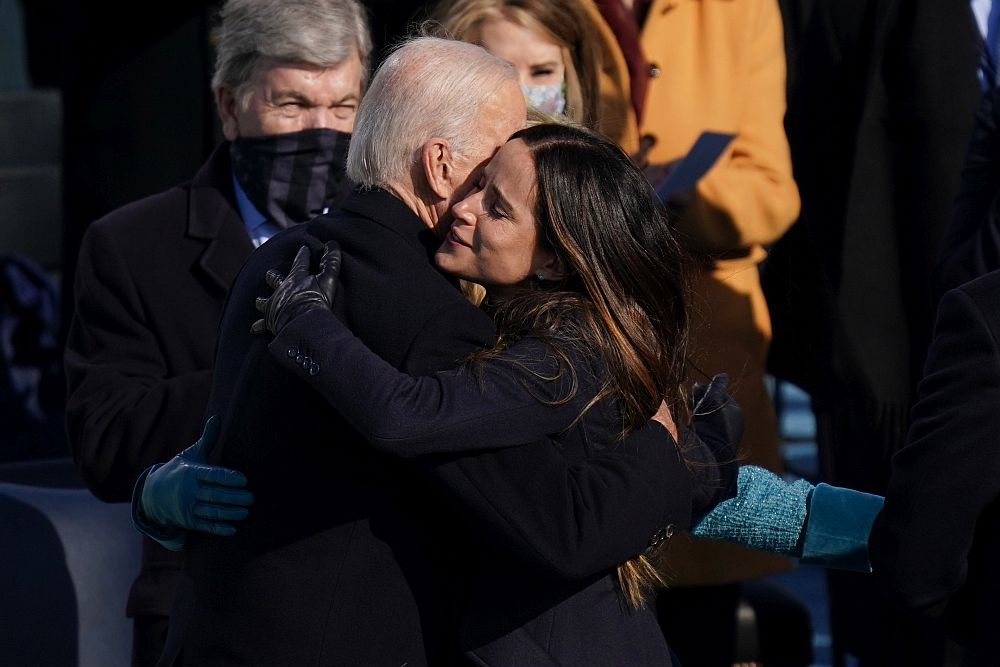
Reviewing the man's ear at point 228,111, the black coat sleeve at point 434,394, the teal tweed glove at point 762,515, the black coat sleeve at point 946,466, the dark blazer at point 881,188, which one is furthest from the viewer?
the dark blazer at point 881,188

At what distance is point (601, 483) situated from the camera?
2.07 m

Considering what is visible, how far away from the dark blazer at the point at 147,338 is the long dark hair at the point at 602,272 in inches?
34.7

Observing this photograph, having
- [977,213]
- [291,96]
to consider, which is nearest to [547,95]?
[291,96]

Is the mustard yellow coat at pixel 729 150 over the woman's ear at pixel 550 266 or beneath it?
beneath

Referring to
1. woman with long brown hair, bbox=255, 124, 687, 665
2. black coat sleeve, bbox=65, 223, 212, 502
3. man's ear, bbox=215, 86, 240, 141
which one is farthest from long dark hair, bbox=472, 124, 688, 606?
man's ear, bbox=215, 86, 240, 141

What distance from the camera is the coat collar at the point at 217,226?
2996 millimetres

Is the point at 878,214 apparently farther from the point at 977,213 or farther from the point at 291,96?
the point at 291,96

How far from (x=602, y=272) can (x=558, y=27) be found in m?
1.47

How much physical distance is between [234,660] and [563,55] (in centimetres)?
178

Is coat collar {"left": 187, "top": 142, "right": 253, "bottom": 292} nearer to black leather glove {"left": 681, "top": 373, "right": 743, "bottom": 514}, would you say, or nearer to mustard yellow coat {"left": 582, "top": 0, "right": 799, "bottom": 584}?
mustard yellow coat {"left": 582, "top": 0, "right": 799, "bottom": 584}

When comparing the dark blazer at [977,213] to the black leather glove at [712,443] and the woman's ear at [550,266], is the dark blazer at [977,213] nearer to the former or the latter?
the black leather glove at [712,443]

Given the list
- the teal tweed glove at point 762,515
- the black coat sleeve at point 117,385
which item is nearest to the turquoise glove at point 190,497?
the black coat sleeve at point 117,385

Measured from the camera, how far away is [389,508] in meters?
2.12

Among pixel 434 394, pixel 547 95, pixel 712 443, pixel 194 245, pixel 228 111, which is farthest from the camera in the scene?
pixel 547 95
